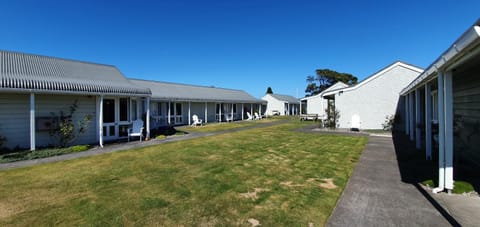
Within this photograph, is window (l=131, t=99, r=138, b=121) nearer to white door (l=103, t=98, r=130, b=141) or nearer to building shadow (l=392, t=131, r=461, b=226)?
white door (l=103, t=98, r=130, b=141)

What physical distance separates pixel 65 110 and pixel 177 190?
8591mm

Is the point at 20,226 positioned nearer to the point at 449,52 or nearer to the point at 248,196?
the point at 248,196

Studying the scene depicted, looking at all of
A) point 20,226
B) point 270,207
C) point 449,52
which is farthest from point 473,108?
point 20,226

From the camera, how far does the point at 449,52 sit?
3.59 metres

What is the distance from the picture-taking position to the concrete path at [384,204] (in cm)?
304

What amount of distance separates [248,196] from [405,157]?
612cm

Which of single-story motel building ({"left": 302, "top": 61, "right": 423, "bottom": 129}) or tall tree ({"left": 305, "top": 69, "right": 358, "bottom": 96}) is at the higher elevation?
tall tree ({"left": 305, "top": 69, "right": 358, "bottom": 96})

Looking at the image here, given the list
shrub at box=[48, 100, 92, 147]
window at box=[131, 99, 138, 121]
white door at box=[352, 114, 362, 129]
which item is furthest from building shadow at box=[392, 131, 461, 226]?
window at box=[131, 99, 138, 121]

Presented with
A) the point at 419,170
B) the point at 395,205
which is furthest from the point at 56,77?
the point at 419,170

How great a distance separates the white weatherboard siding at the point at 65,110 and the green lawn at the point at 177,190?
3.61 m

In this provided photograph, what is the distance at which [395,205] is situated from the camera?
140 inches

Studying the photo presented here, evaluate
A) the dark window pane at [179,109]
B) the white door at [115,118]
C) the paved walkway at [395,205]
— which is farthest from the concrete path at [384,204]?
the dark window pane at [179,109]

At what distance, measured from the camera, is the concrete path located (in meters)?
3.04

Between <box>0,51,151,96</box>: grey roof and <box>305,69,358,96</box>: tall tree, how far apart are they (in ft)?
195
